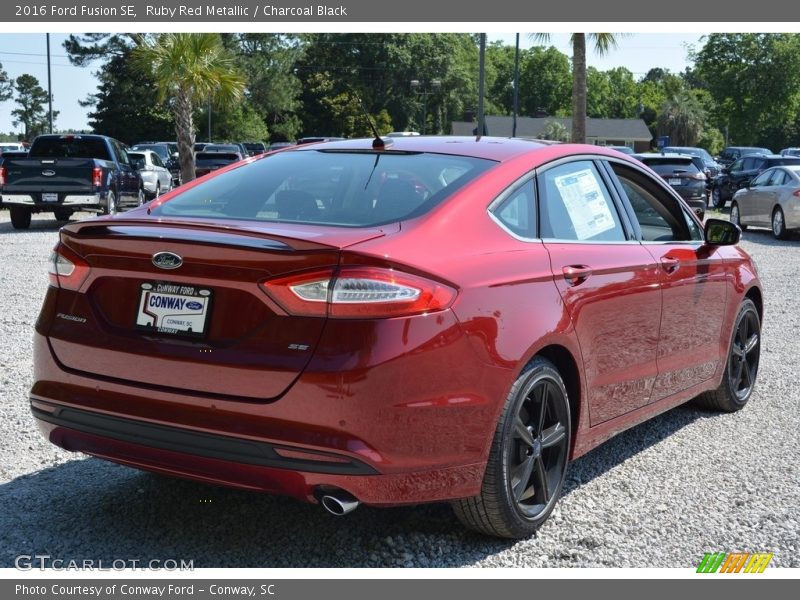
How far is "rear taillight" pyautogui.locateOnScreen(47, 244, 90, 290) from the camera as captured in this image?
12.7 ft

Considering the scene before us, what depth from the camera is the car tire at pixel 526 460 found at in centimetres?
388

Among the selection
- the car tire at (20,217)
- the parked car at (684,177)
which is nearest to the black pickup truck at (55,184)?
the car tire at (20,217)

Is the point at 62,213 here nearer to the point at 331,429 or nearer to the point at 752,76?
the point at 331,429

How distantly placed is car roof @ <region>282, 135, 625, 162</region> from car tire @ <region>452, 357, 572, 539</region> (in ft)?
3.23

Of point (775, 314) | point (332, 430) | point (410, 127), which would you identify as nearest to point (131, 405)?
point (332, 430)

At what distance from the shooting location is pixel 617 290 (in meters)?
4.66

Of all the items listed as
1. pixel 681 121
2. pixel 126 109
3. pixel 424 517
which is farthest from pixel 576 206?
pixel 681 121

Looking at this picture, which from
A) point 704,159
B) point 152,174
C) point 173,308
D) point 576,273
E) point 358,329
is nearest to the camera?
point 358,329

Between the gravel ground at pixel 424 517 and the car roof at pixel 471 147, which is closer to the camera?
the gravel ground at pixel 424 517

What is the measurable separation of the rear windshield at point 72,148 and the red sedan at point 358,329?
17517 millimetres

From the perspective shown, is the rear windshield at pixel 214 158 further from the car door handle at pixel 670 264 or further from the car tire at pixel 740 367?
the car door handle at pixel 670 264

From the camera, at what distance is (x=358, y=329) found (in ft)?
11.1

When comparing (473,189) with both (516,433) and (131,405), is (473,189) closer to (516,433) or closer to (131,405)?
(516,433)

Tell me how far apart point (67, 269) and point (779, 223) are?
64.2ft
